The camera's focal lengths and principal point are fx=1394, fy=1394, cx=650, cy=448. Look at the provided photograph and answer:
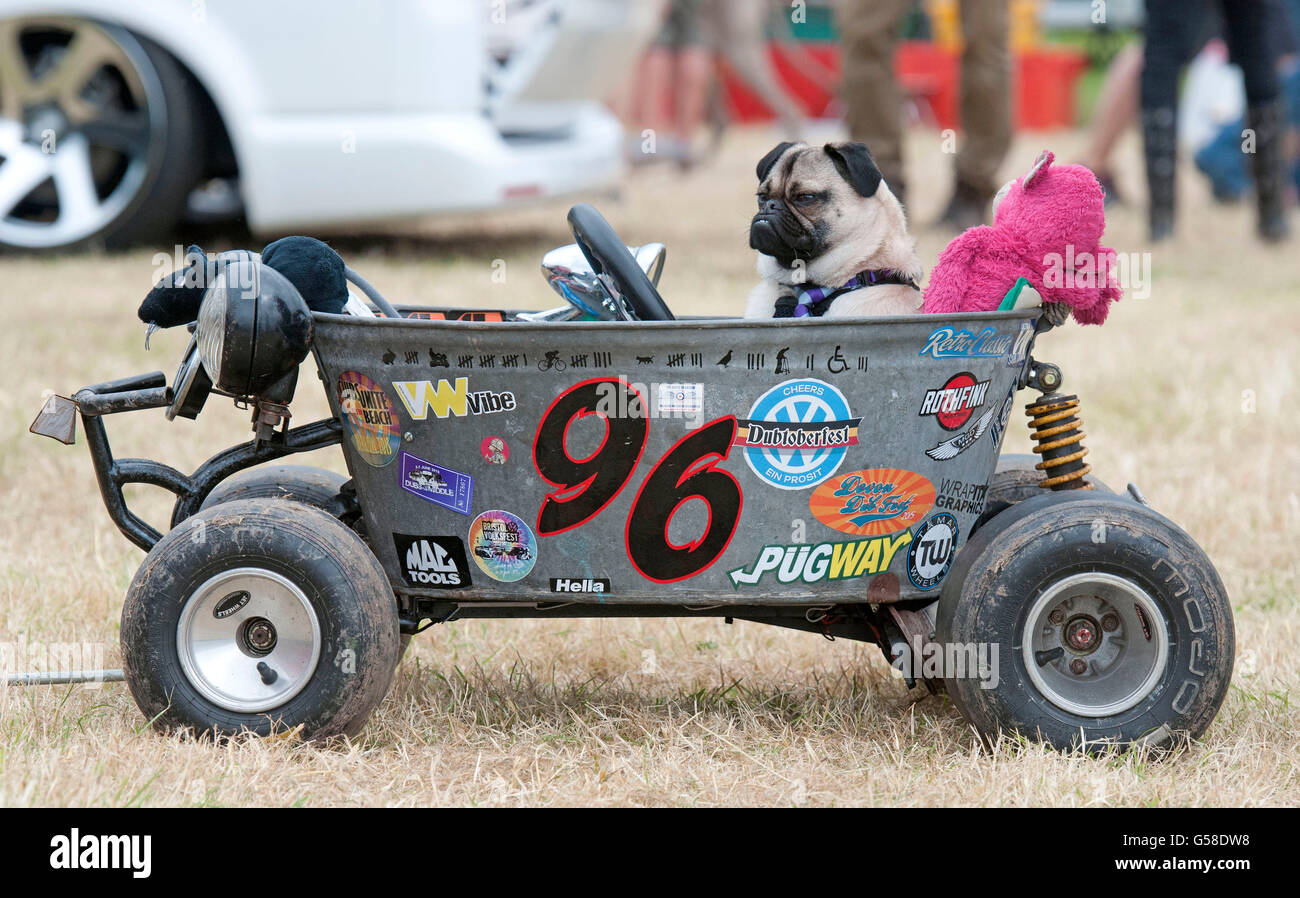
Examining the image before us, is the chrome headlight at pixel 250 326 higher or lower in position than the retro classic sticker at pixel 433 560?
higher

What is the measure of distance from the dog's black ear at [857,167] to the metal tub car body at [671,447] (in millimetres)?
435

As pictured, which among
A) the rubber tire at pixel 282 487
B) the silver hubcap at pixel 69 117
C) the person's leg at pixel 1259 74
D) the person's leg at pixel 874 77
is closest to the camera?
the rubber tire at pixel 282 487

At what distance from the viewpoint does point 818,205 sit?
101 inches

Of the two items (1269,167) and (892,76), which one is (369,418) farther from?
(1269,167)

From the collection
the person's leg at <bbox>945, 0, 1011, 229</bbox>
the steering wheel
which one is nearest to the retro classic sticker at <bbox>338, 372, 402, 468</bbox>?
the steering wheel

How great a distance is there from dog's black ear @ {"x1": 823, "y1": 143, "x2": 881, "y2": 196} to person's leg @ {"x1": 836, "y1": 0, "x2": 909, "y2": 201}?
3.83m

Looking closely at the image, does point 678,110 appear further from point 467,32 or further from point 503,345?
point 503,345

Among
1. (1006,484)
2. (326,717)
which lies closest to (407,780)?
(326,717)

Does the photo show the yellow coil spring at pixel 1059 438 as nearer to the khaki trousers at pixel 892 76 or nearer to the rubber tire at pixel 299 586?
the rubber tire at pixel 299 586

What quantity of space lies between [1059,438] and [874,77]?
432cm

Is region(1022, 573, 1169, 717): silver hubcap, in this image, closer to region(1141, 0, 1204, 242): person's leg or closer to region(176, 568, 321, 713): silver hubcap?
region(176, 568, 321, 713): silver hubcap

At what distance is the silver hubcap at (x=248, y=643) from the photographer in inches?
87.9

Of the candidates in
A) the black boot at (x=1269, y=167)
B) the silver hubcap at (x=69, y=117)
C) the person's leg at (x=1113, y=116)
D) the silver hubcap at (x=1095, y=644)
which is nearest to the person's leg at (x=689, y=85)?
the person's leg at (x=1113, y=116)

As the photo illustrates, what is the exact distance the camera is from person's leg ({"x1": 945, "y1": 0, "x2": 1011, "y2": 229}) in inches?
255
